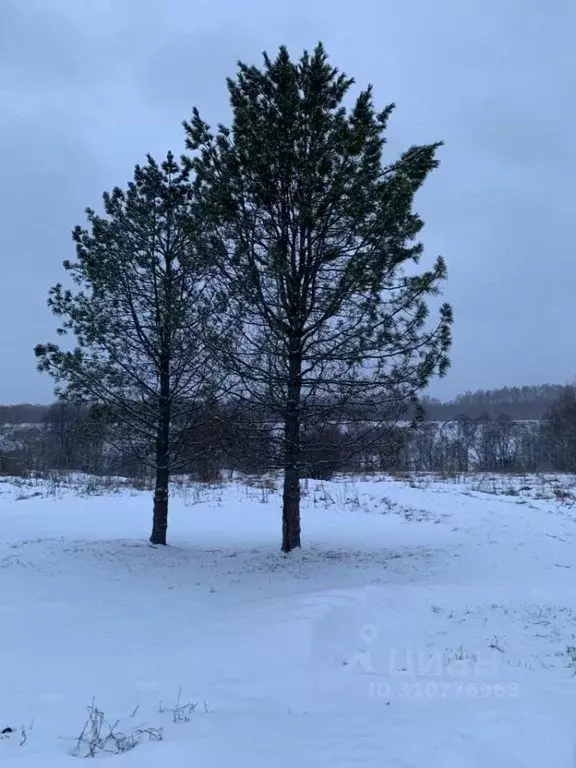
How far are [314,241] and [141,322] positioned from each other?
3.79 meters

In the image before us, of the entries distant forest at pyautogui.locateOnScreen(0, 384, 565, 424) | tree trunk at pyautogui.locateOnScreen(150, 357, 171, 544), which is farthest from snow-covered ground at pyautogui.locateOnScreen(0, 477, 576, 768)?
distant forest at pyautogui.locateOnScreen(0, 384, 565, 424)

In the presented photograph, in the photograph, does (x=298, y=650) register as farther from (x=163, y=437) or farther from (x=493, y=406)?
(x=493, y=406)

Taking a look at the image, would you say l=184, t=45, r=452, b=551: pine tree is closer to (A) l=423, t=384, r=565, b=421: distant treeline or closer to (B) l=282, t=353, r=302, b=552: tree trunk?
(B) l=282, t=353, r=302, b=552: tree trunk

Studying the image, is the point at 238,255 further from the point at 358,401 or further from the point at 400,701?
the point at 400,701

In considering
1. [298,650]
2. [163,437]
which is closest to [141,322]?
[163,437]

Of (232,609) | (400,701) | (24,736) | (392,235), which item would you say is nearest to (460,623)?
(400,701)

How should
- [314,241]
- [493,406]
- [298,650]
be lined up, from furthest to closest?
[493,406], [314,241], [298,650]

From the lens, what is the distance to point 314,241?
9211 millimetres

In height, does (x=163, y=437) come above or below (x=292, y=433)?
below

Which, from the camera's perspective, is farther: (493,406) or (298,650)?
(493,406)

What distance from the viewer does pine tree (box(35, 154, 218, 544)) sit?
10.2m

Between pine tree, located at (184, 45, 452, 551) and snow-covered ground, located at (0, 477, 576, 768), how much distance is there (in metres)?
2.77

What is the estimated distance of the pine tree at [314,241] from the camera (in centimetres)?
887

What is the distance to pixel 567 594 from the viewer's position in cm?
779
